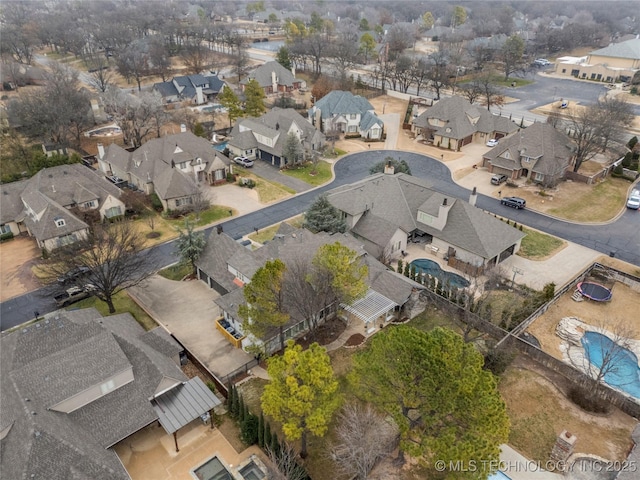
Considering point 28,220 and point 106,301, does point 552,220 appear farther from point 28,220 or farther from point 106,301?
point 28,220

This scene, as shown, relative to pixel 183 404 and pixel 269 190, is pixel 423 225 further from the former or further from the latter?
pixel 183 404

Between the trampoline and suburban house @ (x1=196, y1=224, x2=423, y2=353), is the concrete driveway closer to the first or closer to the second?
suburban house @ (x1=196, y1=224, x2=423, y2=353)

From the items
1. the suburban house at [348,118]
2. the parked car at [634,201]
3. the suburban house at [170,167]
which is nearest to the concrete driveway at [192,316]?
the suburban house at [170,167]

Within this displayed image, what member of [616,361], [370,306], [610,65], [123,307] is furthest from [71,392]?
[610,65]

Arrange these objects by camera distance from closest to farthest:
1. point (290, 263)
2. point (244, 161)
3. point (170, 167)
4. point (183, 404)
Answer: point (183, 404) → point (290, 263) → point (170, 167) → point (244, 161)

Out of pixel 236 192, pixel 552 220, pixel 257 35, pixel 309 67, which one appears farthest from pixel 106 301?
pixel 257 35

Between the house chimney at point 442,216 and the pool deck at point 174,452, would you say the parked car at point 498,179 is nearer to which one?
the house chimney at point 442,216
